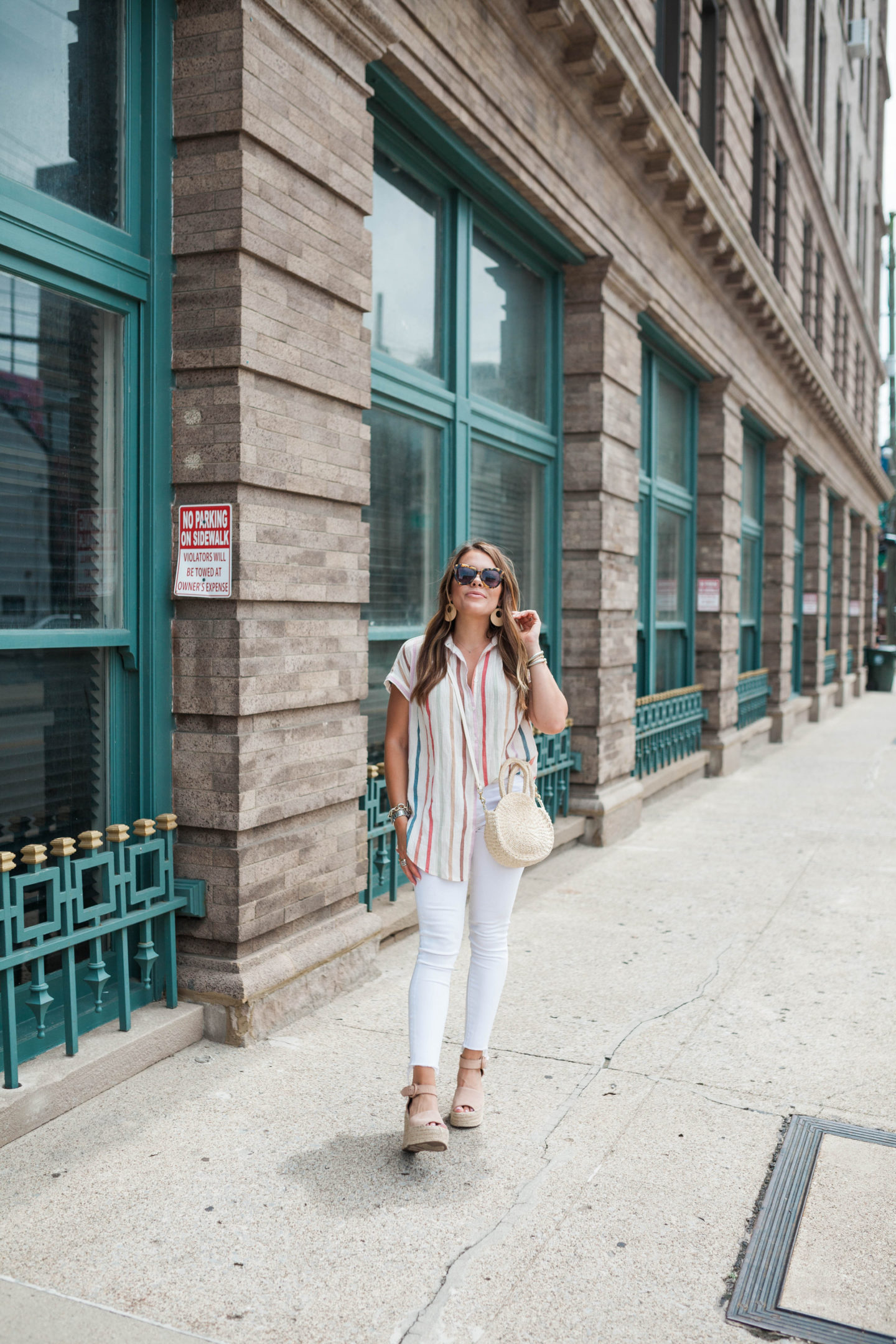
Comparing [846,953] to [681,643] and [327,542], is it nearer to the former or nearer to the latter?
[327,542]

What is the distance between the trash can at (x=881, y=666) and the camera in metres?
29.3

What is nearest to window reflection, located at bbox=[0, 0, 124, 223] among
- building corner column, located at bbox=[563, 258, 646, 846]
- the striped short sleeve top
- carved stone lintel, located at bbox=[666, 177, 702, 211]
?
the striped short sleeve top

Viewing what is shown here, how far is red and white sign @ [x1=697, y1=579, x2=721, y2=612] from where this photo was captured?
1257cm

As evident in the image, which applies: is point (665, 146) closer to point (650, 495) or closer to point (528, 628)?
point (650, 495)

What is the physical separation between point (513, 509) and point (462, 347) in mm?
1420

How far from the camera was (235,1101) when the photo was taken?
3797 millimetres

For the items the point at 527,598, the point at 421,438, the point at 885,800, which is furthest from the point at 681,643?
the point at 421,438

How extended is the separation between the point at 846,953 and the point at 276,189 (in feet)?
14.7

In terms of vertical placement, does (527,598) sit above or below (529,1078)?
above

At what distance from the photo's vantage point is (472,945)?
3672 millimetres

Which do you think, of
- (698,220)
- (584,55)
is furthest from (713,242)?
(584,55)

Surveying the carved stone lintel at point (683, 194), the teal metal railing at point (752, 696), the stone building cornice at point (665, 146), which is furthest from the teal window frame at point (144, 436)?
the teal metal railing at point (752, 696)

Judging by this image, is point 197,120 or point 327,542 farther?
point 327,542

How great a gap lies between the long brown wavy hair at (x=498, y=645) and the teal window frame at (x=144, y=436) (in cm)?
128
